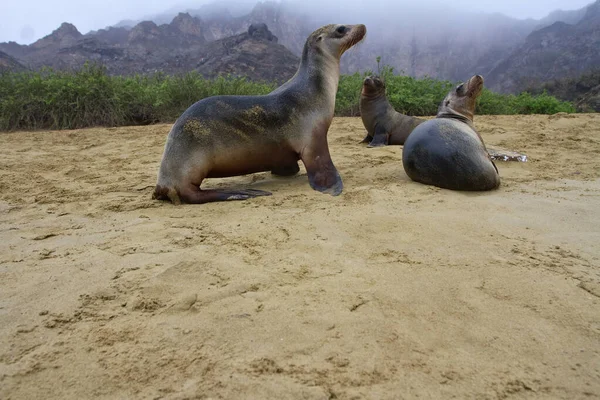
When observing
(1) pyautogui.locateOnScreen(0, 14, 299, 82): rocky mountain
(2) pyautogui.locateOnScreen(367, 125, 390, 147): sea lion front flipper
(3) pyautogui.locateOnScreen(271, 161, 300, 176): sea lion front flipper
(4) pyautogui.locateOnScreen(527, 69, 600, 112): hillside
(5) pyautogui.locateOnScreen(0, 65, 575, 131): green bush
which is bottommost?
(3) pyautogui.locateOnScreen(271, 161, 300, 176): sea lion front flipper

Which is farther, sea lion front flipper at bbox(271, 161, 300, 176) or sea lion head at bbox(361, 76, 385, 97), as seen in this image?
sea lion head at bbox(361, 76, 385, 97)

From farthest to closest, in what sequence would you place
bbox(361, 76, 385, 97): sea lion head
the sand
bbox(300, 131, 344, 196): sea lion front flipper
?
bbox(361, 76, 385, 97): sea lion head → bbox(300, 131, 344, 196): sea lion front flipper → the sand

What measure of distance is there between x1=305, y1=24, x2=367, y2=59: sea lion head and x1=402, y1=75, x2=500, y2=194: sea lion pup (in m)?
1.19

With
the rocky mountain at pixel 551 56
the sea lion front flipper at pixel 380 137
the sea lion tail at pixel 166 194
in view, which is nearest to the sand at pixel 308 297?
the sea lion tail at pixel 166 194

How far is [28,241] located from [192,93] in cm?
Result: 654

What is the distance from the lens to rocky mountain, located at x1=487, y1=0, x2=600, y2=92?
22.1 meters

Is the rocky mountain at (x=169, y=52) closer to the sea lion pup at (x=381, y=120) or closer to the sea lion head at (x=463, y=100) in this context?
the sea lion pup at (x=381, y=120)

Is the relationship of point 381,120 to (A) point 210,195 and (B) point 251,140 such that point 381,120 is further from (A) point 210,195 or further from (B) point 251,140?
(A) point 210,195

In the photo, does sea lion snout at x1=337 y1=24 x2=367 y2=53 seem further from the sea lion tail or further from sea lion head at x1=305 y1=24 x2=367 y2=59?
the sea lion tail

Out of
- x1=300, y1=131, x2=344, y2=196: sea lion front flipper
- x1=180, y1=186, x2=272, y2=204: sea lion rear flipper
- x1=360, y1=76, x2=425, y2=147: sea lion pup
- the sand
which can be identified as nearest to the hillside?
x1=360, y1=76, x2=425, y2=147: sea lion pup

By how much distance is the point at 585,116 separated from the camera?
712 centimetres

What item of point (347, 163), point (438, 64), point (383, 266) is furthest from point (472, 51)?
point (383, 266)

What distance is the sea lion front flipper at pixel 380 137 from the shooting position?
565 centimetres

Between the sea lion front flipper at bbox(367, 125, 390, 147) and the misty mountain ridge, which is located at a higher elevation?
the misty mountain ridge
